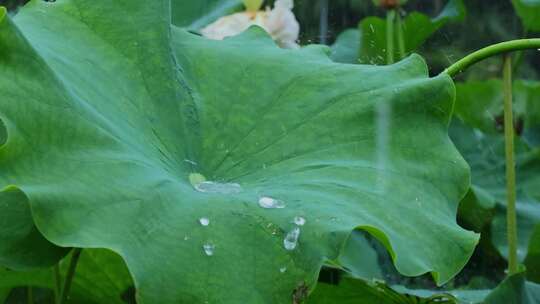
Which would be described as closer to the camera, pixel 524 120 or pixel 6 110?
pixel 6 110

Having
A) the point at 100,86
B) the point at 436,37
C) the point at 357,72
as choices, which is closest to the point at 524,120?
the point at 436,37

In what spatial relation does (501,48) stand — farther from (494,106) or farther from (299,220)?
(494,106)

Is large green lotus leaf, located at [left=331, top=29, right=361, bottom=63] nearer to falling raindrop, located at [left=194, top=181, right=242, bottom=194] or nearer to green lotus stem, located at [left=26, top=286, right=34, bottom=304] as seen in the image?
green lotus stem, located at [left=26, top=286, right=34, bottom=304]

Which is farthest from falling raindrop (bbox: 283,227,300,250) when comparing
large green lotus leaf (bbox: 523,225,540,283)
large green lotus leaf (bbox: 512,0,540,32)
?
large green lotus leaf (bbox: 512,0,540,32)

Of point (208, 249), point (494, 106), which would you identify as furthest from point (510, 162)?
point (494, 106)

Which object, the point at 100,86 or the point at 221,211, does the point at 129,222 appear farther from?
the point at 100,86

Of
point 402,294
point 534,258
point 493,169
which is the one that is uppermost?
point 402,294
